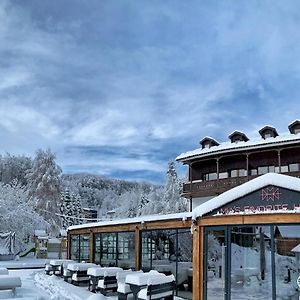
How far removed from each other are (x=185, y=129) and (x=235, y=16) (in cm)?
1503

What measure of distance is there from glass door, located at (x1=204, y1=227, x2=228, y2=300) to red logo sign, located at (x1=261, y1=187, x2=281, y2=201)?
52.2 inches

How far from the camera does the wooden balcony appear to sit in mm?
23255

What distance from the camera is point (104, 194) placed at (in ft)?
299

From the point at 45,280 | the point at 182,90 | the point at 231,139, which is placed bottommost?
the point at 45,280

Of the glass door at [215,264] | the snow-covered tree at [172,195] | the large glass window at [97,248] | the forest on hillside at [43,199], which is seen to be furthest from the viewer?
the snow-covered tree at [172,195]

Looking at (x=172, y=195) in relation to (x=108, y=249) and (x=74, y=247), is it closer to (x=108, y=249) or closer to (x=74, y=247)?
(x=74, y=247)

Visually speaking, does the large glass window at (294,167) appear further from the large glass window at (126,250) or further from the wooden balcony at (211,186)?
the large glass window at (126,250)

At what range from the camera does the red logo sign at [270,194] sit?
30.1 feet

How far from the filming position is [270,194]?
9289mm

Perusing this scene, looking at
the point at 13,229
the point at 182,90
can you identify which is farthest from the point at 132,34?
the point at 13,229

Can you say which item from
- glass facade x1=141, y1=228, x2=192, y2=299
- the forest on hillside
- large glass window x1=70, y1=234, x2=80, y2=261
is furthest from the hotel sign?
the forest on hillside

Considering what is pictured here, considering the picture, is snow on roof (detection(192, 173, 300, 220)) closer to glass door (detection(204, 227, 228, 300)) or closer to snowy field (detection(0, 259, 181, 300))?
glass door (detection(204, 227, 228, 300))

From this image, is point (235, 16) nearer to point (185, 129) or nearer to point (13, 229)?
point (185, 129)

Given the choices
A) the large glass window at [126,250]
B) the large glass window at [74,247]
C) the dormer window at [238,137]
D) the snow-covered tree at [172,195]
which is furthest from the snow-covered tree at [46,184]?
the large glass window at [126,250]
